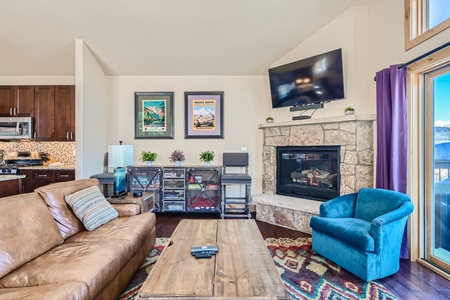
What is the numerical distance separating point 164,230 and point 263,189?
1.97 meters

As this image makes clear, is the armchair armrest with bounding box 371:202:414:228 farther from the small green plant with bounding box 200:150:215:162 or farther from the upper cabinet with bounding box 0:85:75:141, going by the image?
the upper cabinet with bounding box 0:85:75:141

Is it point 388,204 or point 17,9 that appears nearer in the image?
point 388,204

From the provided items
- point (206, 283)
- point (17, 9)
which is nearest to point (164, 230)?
point (206, 283)

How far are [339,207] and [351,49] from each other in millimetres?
2263

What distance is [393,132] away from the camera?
258 cm

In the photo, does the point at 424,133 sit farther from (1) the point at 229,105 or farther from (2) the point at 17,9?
(2) the point at 17,9

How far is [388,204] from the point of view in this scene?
2396 mm

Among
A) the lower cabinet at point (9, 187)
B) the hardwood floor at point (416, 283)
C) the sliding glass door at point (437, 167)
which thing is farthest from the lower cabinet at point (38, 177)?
the sliding glass door at point (437, 167)

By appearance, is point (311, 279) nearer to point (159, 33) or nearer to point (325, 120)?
point (325, 120)

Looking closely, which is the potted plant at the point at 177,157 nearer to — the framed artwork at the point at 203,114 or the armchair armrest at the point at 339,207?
the framed artwork at the point at 203,114

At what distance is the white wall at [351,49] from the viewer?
3193mm

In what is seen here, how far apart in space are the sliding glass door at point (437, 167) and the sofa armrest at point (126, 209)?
330cm

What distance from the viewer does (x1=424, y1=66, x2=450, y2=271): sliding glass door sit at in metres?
2.41

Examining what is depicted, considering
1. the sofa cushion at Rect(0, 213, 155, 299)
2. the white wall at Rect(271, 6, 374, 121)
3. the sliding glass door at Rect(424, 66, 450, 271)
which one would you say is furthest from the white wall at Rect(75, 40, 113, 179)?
the sliding glass door at Rect(424, 66, 450, 271)
